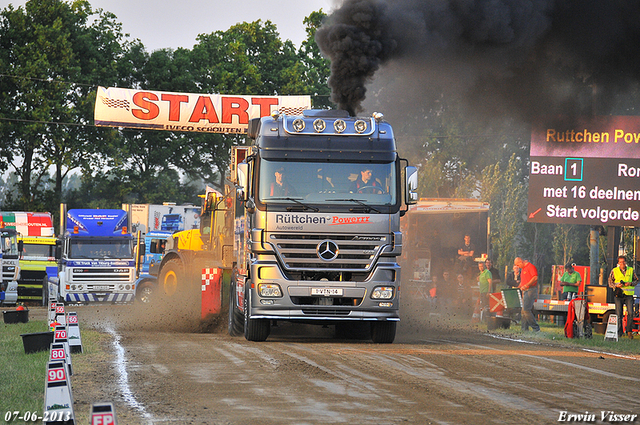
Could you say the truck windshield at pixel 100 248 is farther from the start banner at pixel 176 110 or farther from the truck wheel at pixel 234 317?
the truck wheel at pixel 234 317

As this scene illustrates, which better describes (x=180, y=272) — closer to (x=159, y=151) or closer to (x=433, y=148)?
(x=433, y=148)

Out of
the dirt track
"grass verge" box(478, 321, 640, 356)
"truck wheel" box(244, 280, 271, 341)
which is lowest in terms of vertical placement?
"grass verge" box(478, 321, 640, 356)

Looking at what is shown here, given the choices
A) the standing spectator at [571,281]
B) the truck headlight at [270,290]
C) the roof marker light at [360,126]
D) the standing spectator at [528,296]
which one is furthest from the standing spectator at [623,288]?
the truck headlight at [270,290]

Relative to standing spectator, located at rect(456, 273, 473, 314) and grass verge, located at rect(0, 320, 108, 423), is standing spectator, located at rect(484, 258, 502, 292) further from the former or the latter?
grass verge, located at rect(0, 320, 108, 423)

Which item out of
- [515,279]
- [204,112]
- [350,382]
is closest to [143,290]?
[204,112]

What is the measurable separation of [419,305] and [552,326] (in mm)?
4658

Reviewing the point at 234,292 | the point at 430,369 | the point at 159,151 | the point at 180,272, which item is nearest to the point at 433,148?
the point at 159,151

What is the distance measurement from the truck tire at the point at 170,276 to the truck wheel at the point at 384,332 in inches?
314

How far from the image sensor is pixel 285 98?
3133cm

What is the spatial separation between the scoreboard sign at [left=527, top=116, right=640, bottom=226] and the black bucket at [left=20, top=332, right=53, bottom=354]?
36.5 feet

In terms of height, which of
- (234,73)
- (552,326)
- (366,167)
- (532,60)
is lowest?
(552,326)

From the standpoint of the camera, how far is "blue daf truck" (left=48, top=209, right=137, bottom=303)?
104ft

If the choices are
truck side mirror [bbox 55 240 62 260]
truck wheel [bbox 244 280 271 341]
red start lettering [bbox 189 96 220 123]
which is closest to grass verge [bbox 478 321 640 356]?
truck wheel [bbox 244 280 271 341]

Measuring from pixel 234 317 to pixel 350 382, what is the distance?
6.79 meters
